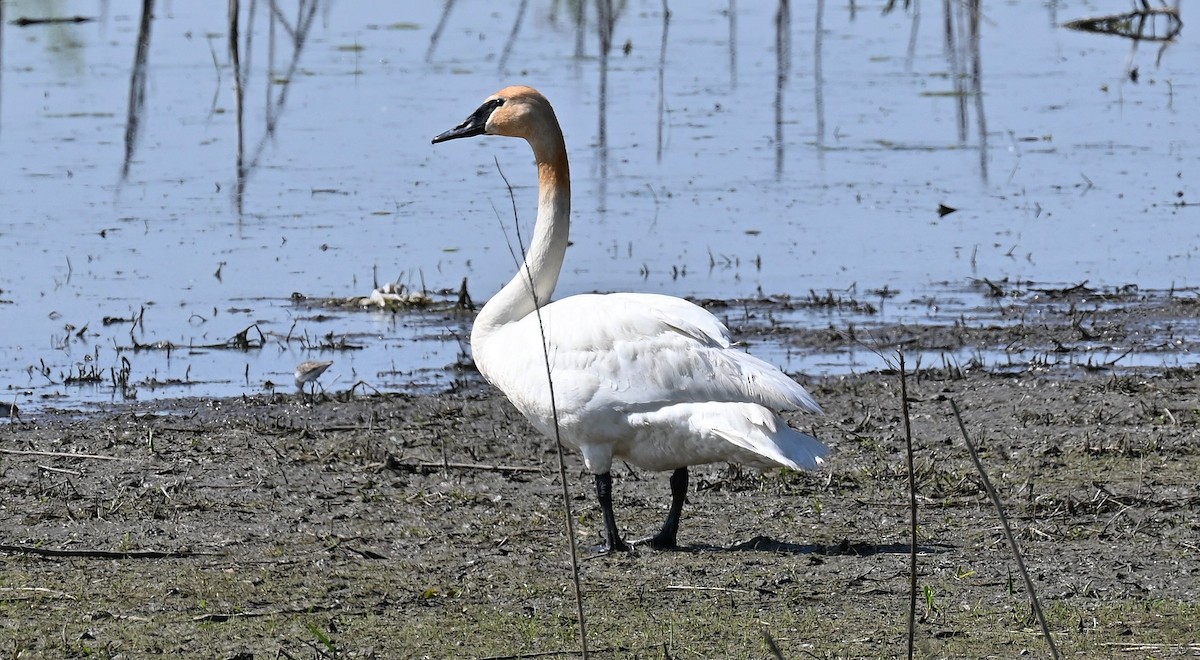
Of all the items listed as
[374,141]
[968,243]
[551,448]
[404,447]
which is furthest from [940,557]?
[374,141]

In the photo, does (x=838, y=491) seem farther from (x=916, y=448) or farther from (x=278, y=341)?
(x=278, y=341)

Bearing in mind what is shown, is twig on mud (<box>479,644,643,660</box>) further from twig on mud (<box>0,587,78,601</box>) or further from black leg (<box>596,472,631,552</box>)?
twig on mud (<box>0,587,78,601</box>)

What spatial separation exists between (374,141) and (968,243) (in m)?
5.70

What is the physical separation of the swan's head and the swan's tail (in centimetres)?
168

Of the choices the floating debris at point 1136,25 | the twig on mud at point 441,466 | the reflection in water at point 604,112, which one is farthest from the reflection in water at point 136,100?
the floating debris at point 1136,25

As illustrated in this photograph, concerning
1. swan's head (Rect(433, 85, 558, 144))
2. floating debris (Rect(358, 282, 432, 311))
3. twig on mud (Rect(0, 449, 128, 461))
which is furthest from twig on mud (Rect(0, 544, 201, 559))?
floating debris (Rect(358, 282, 432, 311))

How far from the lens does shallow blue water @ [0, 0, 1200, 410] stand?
9938 mm

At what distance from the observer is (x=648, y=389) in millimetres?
5918

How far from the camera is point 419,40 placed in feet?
68.1

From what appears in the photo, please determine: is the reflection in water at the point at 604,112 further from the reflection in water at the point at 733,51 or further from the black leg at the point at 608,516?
the black leg at the point at 608,516

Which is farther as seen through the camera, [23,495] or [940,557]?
[23,495]

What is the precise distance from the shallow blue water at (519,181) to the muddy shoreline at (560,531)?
105cm

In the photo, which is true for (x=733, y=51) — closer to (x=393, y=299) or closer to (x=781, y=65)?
(x=781, y=65)

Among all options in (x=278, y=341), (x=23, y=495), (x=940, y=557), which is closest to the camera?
(x=940, y=557)
